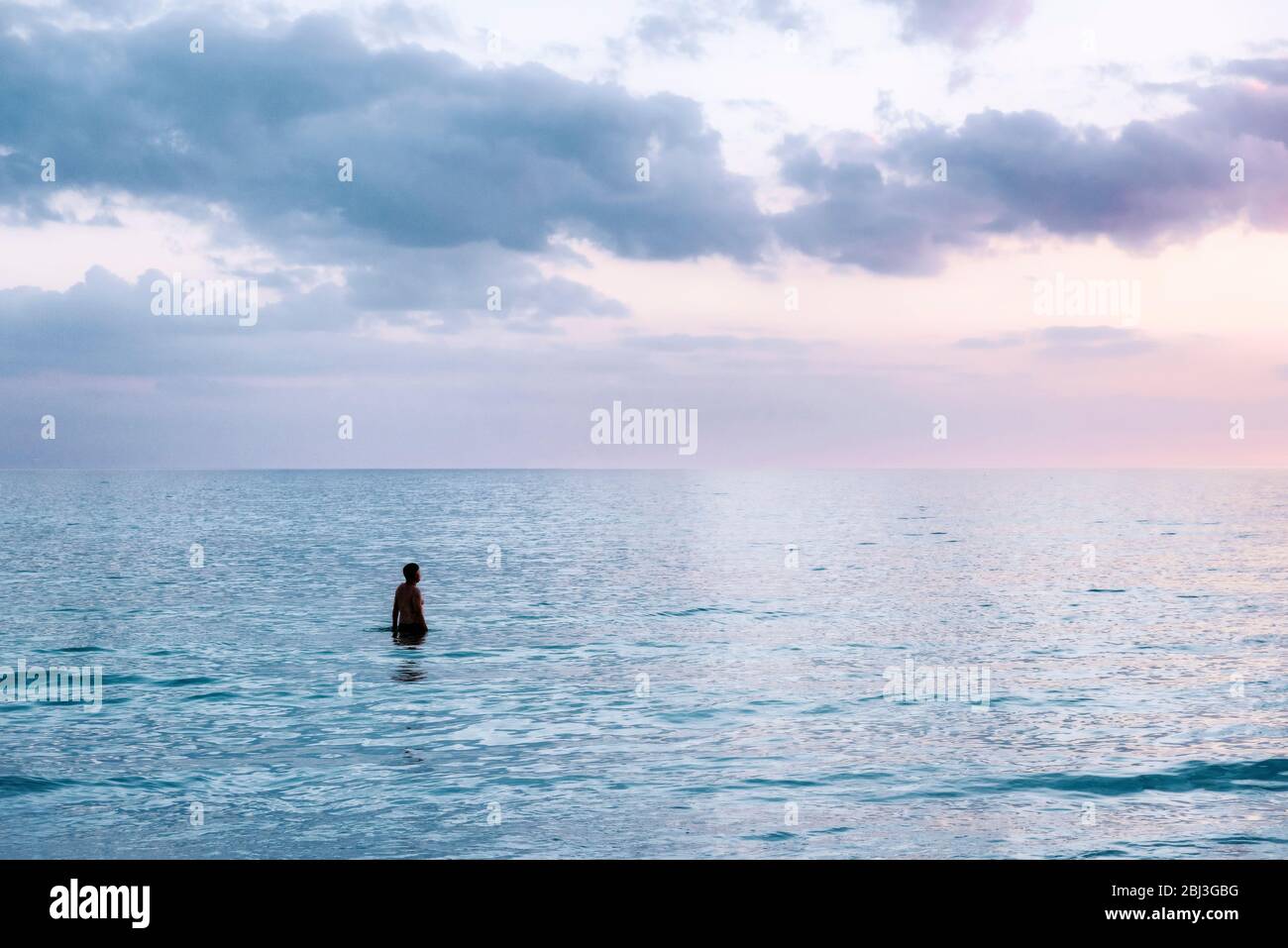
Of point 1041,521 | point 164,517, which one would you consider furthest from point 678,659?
point 164,517

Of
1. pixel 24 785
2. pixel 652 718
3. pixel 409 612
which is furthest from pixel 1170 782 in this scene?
pixel 409 612

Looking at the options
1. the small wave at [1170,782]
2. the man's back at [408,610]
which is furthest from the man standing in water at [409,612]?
the small wave at [1170,782]

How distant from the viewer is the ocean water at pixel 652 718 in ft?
51.1

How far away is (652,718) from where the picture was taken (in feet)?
77.8

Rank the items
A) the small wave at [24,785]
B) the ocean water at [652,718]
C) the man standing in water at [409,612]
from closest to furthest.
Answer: the ocean water at [652,718], the small wave at [24,785], the man standing in water at [409,612]

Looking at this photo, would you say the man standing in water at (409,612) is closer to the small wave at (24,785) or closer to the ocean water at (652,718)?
the ocean water at (652,718)

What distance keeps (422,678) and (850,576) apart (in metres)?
37.3

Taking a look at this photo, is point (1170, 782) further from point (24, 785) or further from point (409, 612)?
point (409, 612)

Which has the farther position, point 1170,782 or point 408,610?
point 408,610

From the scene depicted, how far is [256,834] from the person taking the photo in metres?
15.1

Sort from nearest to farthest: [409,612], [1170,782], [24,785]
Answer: [24,785]
[1170,782]
[409,612]

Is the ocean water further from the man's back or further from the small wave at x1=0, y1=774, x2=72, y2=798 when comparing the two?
the man's back

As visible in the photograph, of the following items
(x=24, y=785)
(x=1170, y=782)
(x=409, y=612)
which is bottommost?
(x=1170, y=782)
